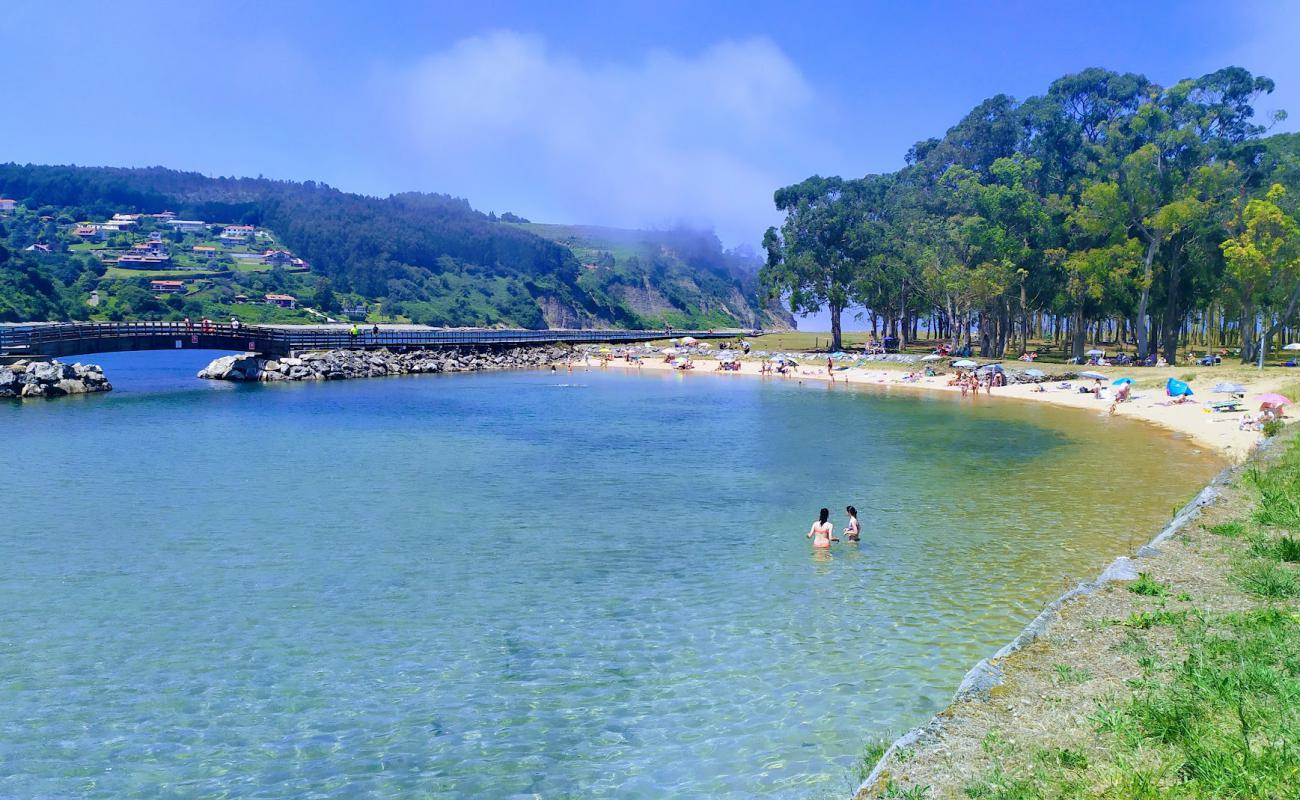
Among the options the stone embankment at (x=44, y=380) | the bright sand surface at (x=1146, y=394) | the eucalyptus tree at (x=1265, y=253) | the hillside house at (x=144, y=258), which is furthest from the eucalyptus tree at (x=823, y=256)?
the hillside house at (x=144, y=258)

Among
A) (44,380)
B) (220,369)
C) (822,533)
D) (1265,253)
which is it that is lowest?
(822,533)

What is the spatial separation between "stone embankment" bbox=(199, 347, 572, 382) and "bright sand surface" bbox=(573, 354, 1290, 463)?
2795 cm

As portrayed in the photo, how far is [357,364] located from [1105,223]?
7193 centimetres

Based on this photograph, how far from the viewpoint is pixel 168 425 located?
46.1 meters

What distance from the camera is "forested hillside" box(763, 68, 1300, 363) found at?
2630 inches

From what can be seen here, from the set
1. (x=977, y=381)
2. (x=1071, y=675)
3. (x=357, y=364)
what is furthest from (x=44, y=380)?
(x=977, y=381)

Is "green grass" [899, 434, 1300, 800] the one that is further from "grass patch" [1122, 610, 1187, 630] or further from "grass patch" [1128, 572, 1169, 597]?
"grass patch" [1128, 572, 1169, 597]

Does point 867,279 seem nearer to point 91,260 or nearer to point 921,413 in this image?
point 921,413

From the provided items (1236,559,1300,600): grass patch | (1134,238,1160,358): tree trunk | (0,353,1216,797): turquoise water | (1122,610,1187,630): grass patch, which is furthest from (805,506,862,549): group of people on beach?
(1134,238,1160,358): tree trunk

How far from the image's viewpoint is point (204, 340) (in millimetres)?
75000

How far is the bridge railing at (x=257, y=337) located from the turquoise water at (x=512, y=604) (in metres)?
34.2

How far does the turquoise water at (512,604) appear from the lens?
10766 mm

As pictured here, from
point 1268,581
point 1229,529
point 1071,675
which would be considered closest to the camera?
point 1071,675

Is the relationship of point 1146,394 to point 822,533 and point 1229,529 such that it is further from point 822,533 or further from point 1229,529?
point 822,533
